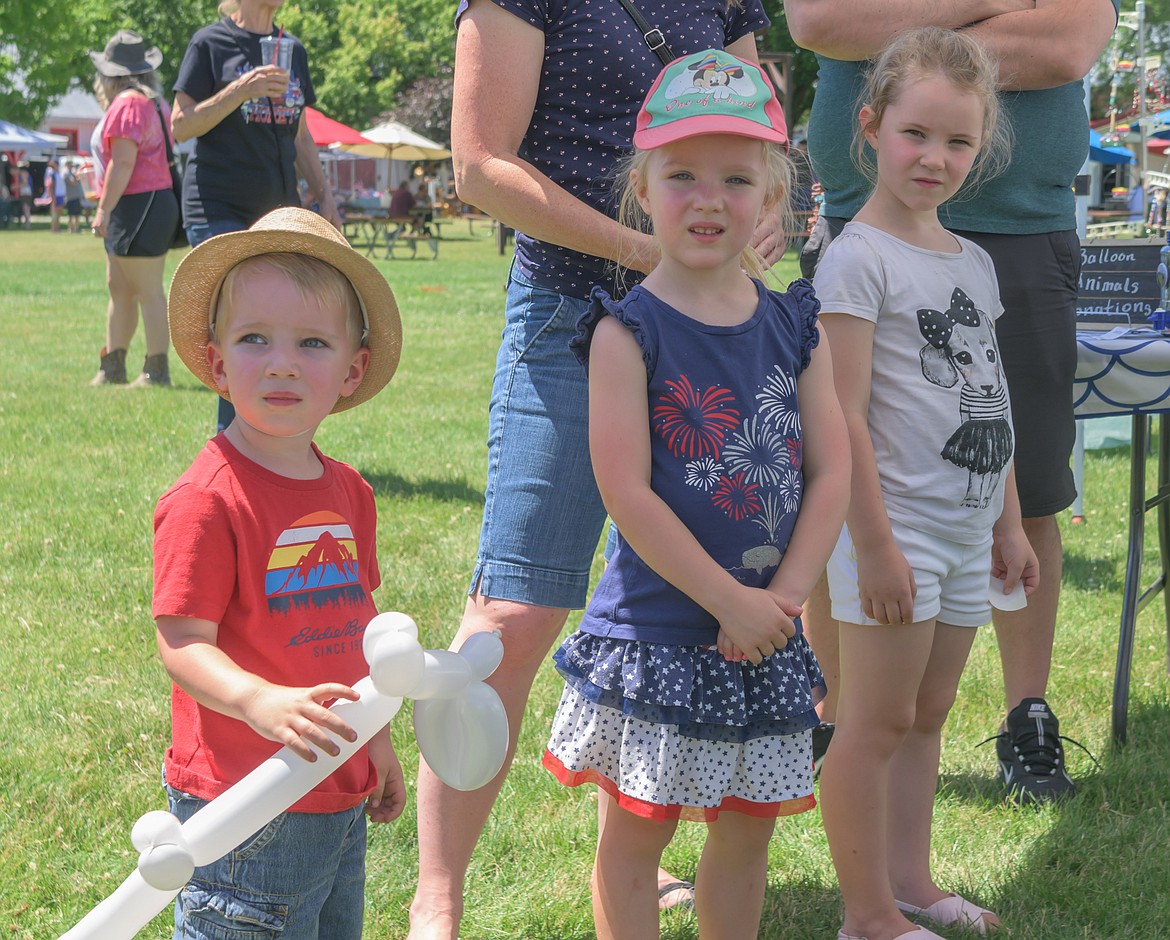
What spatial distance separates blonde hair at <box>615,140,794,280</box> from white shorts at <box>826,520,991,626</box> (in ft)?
1.74

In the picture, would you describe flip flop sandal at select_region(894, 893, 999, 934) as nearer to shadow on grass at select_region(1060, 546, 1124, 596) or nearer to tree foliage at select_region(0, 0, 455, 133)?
shadow on grass at select_region(1060, 546, 1124, 596)

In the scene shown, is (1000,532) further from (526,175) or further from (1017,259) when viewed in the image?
(526,175)

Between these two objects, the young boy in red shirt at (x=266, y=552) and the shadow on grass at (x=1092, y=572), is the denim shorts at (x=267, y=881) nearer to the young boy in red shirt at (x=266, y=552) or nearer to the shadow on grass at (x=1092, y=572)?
the young boy in red shirt at (x=266, y=552)

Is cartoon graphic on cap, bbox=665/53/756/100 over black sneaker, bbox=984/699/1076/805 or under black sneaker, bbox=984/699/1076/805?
over

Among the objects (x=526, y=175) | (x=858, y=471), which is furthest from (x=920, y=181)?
(x=526, y=175)

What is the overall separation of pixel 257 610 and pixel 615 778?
63cm

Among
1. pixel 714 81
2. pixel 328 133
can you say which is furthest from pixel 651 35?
pixel 328 133

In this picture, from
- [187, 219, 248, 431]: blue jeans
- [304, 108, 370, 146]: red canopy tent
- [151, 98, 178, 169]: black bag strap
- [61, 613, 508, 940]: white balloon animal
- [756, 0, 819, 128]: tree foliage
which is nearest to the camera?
Answer: [61, 613, 508, 940]: white balloon animal

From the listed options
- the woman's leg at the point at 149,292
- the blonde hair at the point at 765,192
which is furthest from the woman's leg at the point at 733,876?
the woman's leg at the point at 149,292

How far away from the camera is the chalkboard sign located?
4113 mm

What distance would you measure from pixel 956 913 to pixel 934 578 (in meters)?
0.70

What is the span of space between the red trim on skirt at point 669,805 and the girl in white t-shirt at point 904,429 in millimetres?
407

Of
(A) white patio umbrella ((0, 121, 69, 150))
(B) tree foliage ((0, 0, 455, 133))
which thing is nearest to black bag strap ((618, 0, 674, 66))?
(A) white patio umbrella ((0, 121, 69, 150))

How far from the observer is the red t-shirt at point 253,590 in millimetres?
1705
